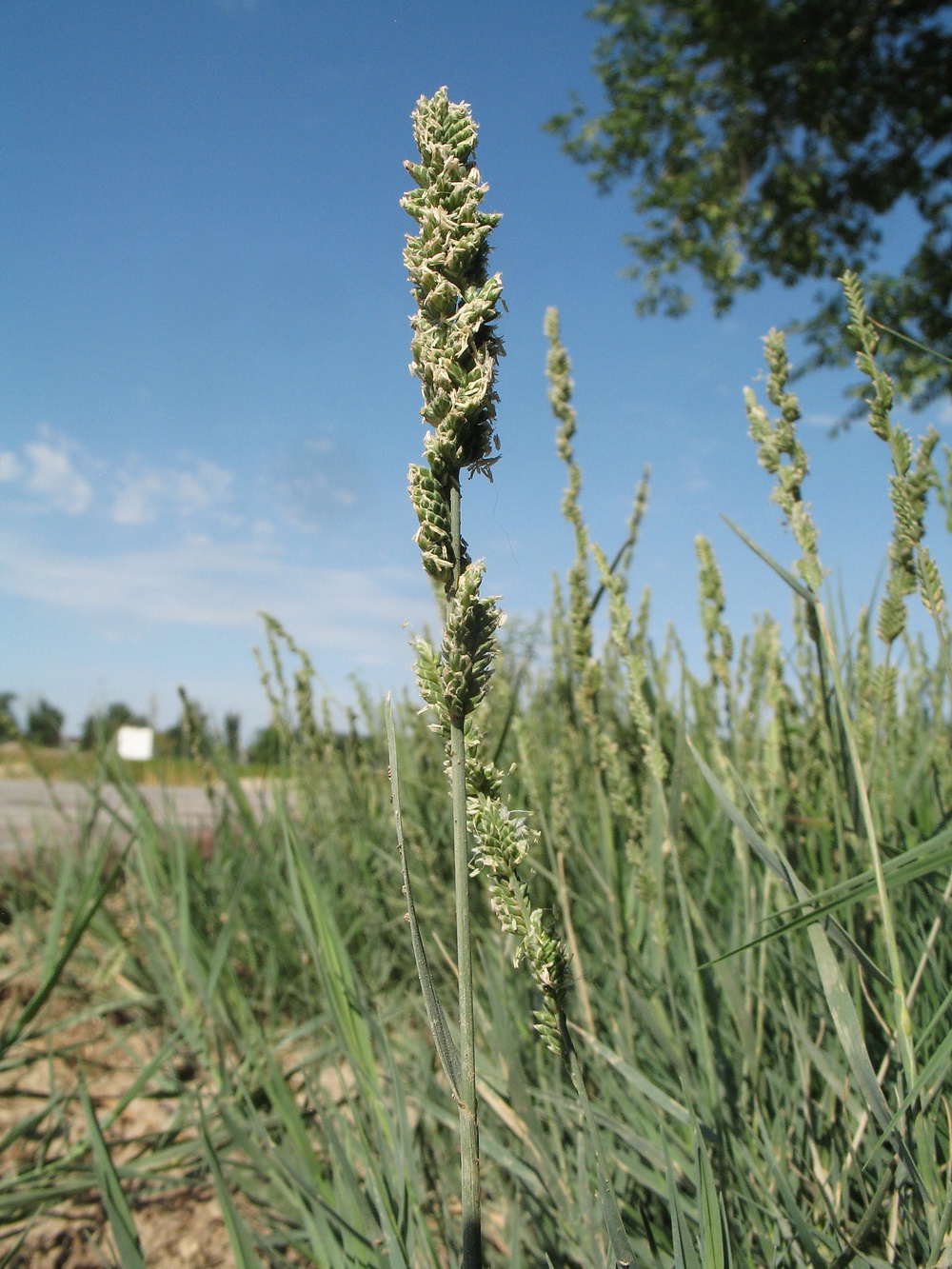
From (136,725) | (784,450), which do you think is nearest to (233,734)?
(136,725)

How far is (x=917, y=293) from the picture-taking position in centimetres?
926

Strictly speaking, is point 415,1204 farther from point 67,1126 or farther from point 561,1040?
point 67,1126

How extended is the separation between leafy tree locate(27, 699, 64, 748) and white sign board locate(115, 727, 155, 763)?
0.38 metres

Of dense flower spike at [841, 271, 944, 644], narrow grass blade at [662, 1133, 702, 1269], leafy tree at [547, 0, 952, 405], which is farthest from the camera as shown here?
leafy tree at [547, 0, 952, 405]

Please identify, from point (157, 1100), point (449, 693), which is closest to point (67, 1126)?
point (157, 1100)

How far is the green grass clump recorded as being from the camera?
83 centimetres

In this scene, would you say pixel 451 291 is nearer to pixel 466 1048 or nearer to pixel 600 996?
pixel 466 1048

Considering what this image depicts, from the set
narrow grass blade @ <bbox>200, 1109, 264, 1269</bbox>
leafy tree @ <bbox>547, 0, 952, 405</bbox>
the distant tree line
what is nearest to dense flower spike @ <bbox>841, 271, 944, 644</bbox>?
narrow grass blade @ <bbox>200, 1109, 264, 1269</bbox>

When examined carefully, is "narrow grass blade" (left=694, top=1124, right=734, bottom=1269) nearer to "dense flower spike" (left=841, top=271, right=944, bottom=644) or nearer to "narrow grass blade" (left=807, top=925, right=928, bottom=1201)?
"narrow grass blade" (left=807, top=925, right=928, bottom=1201)

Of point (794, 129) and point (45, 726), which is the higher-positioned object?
point (794, 129)

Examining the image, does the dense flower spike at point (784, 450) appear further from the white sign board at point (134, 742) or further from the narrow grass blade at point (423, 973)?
the white sign board at point (134, 742)

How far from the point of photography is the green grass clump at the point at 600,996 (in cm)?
83

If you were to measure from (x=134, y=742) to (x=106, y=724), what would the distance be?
28 centimetres

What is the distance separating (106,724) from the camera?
326 cm
